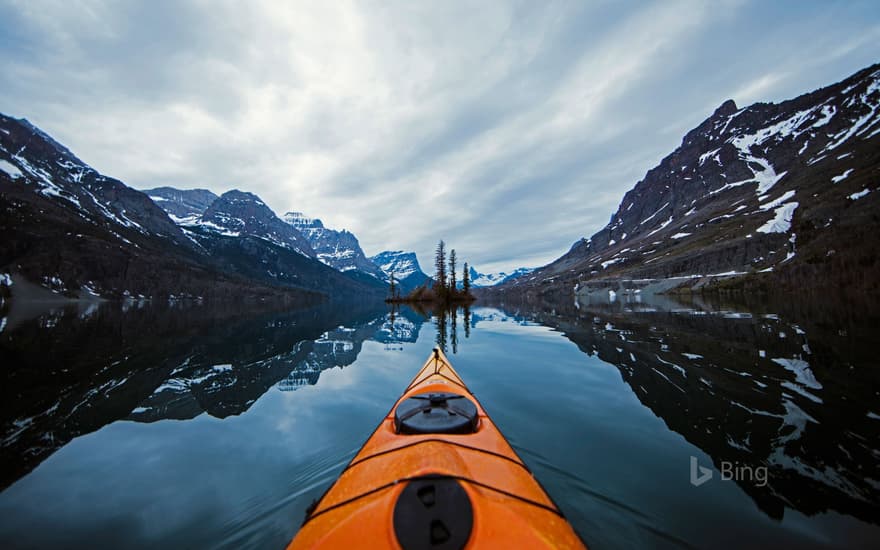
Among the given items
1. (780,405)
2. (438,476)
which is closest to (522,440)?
(438,476)

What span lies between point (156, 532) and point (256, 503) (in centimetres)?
123

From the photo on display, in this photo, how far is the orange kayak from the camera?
2.54 meters

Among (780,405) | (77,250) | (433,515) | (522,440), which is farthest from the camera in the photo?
(77,250)

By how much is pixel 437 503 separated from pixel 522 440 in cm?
514

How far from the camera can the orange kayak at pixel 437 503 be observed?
254 cm

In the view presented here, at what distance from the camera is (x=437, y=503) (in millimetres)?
2734

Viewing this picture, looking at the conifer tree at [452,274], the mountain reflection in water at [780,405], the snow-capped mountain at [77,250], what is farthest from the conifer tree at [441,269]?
the snow-capped mountain at [77,250]

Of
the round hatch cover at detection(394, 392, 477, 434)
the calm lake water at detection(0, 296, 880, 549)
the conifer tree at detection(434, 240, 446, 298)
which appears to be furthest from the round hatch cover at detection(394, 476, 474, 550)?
the conifer tree at detection(434, 240, 446, 298)

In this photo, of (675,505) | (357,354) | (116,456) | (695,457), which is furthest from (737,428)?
(357,354)

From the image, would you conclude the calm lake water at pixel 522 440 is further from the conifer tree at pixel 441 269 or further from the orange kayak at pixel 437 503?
the conifer tree at pixel 441 269

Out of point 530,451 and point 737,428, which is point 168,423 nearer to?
point 530,451

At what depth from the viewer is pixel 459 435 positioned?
4.56m

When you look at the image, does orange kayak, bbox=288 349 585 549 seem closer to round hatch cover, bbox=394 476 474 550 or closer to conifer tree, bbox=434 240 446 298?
round hatch cover, bbox=394 476 474 550

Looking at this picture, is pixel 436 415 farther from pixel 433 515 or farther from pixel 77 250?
pixel 77 250
